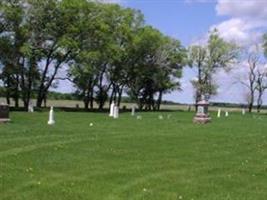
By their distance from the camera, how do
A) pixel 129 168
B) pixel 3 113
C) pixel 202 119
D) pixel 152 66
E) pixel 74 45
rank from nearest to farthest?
pixel 129 168
pixel 3 113
pixel 202 119
pixel 74 45
pixel 152 66

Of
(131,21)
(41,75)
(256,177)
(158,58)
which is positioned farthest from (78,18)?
(256,177)

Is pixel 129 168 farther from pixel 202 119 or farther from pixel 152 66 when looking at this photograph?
pixel 152 66

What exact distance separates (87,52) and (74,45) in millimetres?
2049

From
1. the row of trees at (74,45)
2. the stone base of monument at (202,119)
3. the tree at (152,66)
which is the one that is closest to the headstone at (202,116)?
the stone base of monument at (202,119)

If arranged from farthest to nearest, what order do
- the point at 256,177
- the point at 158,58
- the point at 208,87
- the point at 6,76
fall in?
the point at 208,87 → the point at 158,58 → the point at 6,76 → the point at 256,177

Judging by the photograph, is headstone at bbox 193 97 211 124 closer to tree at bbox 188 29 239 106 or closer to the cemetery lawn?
the cemetery lawn

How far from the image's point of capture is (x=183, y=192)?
1242 centimetres

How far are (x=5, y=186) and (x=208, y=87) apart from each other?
84372 millimetres

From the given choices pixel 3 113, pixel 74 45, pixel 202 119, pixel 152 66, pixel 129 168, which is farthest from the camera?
pixel 152 66

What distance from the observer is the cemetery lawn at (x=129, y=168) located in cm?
1230

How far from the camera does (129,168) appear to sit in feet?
50.1

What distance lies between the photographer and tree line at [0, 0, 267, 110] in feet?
212

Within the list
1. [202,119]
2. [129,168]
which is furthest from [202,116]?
[129,168]

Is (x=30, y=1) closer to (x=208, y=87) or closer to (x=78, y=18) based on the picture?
(x=78, y=18)
